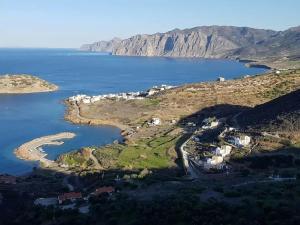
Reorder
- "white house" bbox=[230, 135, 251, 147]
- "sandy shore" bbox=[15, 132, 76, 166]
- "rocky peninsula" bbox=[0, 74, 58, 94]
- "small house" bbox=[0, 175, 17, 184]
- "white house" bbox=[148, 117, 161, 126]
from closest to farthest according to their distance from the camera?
"small house" bbox=[0, 175, 17, 184] < "white house" bbox=[230, 135, 251, 147] < "sandy shore" bbox=[15, 132, 76, 166] < "white house" bbox=[148, 117, 161, 126] < "rocky peninsula" bbox=[0, 74, 58, 94]

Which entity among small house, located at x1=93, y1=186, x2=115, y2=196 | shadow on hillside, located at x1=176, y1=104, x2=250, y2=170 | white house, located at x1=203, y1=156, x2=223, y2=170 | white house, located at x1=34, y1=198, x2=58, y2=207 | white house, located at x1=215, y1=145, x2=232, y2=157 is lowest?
shadow on hillside, located at x1=176, y1=104, x2=250, y2=170

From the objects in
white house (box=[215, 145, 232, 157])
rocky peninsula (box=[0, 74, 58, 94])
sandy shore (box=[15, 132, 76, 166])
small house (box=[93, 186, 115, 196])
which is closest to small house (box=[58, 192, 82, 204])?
small house (box=[93, 186, 115, 196])

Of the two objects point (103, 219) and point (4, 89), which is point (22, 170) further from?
point (4, 89)

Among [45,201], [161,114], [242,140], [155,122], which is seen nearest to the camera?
[45,201]

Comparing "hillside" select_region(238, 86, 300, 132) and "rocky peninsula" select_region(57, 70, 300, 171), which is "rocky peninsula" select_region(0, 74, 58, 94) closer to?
"rocky peninsula" select_region(57, 70, 300, 171)

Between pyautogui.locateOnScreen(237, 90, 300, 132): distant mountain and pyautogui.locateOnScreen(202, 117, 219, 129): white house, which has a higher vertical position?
pyautogui.locateOnScreen(237, 90, 300, 132): distant mountain

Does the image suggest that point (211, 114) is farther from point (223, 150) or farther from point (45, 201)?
point (45, 201)

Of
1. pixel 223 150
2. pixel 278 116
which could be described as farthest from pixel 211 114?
pixel 223 150

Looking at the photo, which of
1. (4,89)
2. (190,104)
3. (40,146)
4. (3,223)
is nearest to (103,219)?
(3,223)
